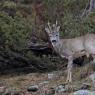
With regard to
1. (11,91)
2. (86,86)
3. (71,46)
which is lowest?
(11,91)

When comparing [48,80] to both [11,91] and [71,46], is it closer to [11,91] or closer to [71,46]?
[71,46]

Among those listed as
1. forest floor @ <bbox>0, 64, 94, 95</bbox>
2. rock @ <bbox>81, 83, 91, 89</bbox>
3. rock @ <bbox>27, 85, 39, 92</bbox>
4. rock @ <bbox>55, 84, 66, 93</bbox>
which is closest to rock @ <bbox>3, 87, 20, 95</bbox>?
forest floor @ <bbox>0, 64, 94, 95</bbox>

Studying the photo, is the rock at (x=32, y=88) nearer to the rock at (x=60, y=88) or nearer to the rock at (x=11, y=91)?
the rock at (x=11, y=91)

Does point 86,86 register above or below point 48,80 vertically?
above

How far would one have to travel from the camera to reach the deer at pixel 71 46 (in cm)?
1123

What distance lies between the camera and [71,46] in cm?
1148

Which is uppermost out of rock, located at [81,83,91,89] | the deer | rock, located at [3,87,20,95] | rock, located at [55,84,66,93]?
the deer

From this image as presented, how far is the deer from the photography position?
36.8 feet

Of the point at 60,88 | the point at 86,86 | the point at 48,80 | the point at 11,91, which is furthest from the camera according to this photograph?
the point at 48,80

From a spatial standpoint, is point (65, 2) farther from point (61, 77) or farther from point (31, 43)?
point (61, 77)

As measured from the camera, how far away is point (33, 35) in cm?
1312

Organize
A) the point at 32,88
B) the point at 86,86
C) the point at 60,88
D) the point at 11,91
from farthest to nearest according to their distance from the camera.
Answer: the point at 32,88 → the point at 11,91 → the point at 60,88 → the point at 86,86

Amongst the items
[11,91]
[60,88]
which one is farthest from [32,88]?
[60,88]

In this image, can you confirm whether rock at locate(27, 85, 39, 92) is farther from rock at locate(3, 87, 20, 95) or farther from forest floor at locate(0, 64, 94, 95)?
rock at locate(3, 87, 20, 95)
